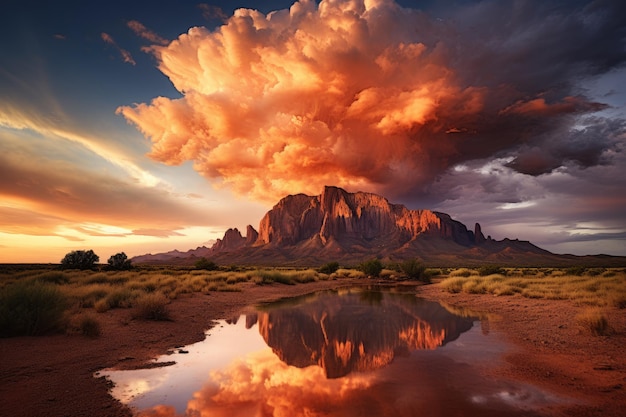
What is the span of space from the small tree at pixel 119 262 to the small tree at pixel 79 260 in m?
2.62

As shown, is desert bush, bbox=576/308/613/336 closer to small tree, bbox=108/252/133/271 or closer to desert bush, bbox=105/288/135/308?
desert bush, bbox=105/288/135/308

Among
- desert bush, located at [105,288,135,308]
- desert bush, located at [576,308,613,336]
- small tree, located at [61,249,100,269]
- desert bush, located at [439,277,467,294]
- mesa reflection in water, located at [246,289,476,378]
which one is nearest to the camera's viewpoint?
mesa reflection in water, located at [246,289,476,378]

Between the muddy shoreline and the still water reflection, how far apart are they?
684 millimetres

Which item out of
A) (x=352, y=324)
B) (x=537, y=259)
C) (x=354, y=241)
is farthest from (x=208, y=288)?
(x=537, y=259)

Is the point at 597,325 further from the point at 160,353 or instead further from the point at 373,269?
the point at 373,269

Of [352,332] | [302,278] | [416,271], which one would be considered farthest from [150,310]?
[416,271]

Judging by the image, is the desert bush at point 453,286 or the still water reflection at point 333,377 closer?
the still water reflection at point 333,377

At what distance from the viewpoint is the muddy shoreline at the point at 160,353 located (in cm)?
706

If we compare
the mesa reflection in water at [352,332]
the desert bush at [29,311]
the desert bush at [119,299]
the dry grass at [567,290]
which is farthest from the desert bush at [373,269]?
the desert bush at [29,311]

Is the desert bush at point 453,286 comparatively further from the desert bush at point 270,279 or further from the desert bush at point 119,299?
the desert bush at point 119,299

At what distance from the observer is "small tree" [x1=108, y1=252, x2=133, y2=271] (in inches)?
1996

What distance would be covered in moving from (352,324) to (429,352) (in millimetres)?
5892

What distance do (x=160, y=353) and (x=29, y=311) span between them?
5946mm

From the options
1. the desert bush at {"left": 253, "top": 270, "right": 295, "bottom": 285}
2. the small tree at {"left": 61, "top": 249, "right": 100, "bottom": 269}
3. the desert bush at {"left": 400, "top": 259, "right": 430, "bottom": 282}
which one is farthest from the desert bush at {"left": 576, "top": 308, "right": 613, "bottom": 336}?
the small tree at {"left": 61, "top": 249, "right": 100, "bottom": 269}
